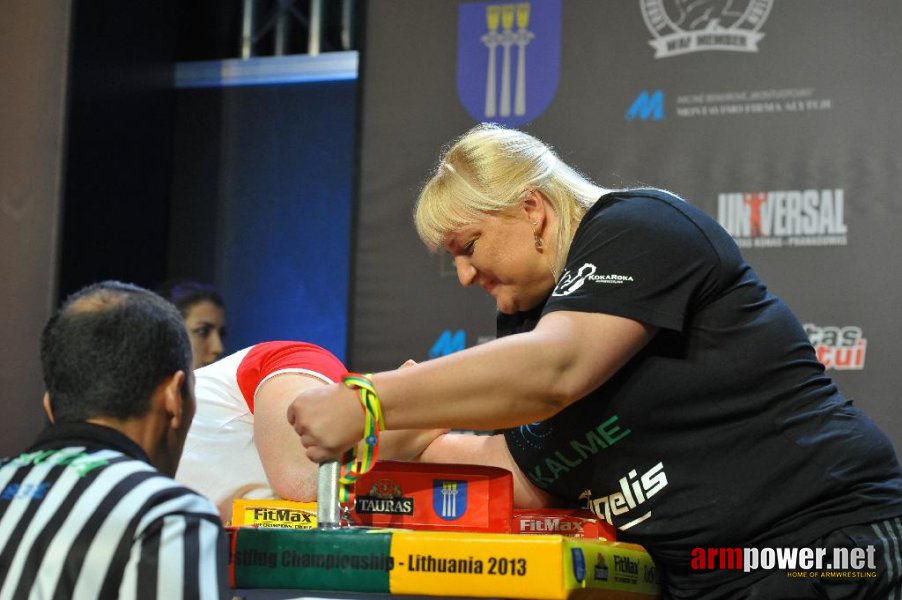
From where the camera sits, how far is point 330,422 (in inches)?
52.8

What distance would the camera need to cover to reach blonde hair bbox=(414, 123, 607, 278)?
5.48 feet

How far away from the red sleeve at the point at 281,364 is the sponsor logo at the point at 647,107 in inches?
67.5

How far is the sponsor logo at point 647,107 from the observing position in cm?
331

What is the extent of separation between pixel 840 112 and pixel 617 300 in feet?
6.65

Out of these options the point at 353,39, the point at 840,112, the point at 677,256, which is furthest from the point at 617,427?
the point at 353,39

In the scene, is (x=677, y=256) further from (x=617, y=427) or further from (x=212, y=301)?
(x=212, y=301)

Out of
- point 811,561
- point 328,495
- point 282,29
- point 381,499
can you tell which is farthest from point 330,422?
point 282,29

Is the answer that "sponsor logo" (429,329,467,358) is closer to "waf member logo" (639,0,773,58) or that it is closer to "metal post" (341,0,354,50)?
"waf member logo" (639,0,773,58)

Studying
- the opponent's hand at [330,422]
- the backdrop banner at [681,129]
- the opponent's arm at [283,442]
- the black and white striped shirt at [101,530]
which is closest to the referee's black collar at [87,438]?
the black and white striped shirt at [101,530]

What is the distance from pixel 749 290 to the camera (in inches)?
60.1

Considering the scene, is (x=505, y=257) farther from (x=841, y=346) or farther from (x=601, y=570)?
(x=841, y=346)

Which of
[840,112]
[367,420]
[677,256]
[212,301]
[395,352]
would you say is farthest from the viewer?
[212,301]

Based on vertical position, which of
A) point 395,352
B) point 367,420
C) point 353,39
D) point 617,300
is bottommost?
point 395,352

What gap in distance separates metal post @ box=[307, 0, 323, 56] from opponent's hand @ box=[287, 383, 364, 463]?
3006 millimetres
